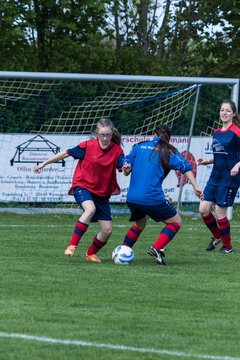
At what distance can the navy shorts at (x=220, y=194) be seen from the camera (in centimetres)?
1245

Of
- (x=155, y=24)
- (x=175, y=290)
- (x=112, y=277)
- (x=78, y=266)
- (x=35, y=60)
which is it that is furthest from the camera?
(x=155, y=24)

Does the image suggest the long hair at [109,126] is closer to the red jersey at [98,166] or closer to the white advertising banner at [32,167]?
the red jersey at [98,166]

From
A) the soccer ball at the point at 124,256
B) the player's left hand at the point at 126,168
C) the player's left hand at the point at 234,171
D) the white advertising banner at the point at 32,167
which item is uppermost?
the player's left hand at the point at 126,168

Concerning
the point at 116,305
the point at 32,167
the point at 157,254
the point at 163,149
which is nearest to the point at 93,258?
the point at 157,254

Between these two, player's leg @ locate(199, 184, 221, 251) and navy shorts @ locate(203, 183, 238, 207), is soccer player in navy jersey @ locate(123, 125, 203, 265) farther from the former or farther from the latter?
player's leg @ locate(199, 184, 221, 251)

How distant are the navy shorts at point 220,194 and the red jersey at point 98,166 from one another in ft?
5.84

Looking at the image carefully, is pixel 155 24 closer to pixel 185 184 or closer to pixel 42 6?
pixel 42 6

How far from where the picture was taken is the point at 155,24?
26000 mm

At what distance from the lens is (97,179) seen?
11.1 metres

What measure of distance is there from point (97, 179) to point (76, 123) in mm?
8308

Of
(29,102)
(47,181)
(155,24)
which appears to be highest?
(155,24)

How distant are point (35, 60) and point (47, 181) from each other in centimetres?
468

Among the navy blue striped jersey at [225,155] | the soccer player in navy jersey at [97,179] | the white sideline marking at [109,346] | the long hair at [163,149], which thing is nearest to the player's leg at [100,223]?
the soccer player in navy jersey at [97,179]

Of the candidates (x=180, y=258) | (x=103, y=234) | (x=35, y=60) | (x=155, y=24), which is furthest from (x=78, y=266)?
(x=155, y=24)
